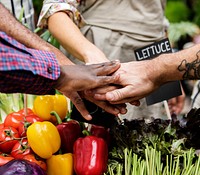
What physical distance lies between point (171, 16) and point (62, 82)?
493 centimetres

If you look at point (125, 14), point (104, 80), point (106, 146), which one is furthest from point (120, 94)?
point (125, 14)

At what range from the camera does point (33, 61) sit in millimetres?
1354

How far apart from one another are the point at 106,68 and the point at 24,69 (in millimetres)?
478

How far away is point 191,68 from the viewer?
176 centimetres

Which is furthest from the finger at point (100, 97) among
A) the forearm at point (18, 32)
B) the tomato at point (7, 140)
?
the tomato at point (7, 140)

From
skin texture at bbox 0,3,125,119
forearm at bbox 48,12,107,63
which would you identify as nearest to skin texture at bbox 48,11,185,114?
forearm at bbox 48,12,107,63

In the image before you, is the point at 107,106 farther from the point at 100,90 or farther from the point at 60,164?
the point at 60,164

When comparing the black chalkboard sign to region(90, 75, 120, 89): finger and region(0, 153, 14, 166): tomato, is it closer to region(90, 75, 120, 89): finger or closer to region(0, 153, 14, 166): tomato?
region(90, 75, 120, 89): finger

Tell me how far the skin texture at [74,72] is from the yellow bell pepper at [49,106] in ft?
0.43

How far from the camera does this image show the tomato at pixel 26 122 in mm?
1762

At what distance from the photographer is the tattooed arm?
1.77 meters

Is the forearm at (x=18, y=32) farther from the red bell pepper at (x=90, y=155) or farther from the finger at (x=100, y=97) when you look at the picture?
the red bell pepper at (x=90, y=155)

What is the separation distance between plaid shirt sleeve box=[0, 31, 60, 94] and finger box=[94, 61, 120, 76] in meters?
0.30

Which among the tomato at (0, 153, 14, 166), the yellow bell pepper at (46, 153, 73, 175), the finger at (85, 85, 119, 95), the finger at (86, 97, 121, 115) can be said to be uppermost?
the finger at (85, 85, 119, 95)
